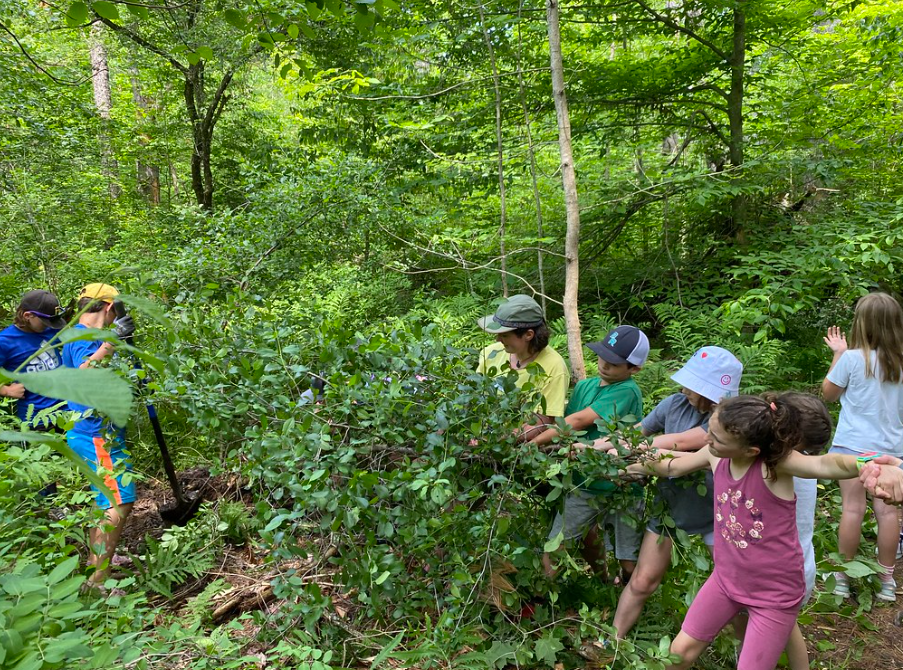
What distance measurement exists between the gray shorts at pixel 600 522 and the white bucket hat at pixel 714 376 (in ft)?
2.21

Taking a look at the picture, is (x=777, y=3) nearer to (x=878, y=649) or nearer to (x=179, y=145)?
(x=878, y=649)

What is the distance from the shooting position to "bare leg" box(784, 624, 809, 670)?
2701 mm

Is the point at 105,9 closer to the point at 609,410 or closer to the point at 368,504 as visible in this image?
the point at 368,504

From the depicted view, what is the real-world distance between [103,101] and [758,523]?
44.2 feet

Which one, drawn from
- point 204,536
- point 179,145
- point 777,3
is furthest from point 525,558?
point 179,145

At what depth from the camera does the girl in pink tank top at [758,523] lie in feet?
7.72

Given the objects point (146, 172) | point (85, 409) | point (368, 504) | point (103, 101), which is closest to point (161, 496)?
point (85, 409)

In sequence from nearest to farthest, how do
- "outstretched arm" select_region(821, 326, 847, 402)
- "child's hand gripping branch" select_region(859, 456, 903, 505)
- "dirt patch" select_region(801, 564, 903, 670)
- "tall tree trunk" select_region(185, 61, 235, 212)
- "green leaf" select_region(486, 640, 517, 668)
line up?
"child's hand gripping branch" select_region(859, 456, 903, 505), "green leaf" select_region(486, 640, 517, 668), "dirt patch" select_region(801, 564, 903, 670), "outstretched arm" select_region(821, 326, 847, 402), "tall tree trunk" select_region(185, 61, 235, 212)

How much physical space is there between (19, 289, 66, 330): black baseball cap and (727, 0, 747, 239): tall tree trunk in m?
6.18

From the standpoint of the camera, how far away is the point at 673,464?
8.50 ft

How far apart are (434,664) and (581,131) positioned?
6089mm

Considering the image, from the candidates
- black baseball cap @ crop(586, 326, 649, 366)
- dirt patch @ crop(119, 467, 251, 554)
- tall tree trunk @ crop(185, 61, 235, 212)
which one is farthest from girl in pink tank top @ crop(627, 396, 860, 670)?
tall tree trunk @ crop(185, 61, 235, 212)

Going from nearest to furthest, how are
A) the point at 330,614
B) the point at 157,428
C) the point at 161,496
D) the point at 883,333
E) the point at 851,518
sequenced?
1. the point at 330,614
2. the point at 883,333
3. the point at 851,518
4. the point at 157,428
5. the point at 161,496

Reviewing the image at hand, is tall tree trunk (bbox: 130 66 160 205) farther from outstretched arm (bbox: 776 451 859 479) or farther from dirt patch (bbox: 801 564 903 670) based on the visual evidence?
dirt patch (bbox: 801 564 903 670)
